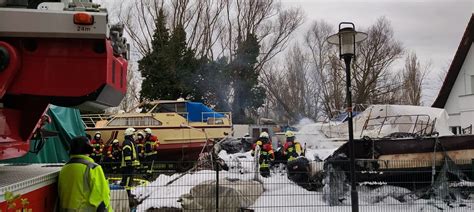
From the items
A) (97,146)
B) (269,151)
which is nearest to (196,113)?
(97,146)

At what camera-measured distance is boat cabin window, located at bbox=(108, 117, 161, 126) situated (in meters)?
20.9

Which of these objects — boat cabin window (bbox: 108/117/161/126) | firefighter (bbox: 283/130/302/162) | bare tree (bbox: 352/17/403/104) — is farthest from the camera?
bare tree (bbox: 352/17/403/104)

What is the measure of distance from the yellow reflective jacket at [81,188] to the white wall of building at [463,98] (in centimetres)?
2358

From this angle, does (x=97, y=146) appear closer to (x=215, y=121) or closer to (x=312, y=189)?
(x=215, y=121)

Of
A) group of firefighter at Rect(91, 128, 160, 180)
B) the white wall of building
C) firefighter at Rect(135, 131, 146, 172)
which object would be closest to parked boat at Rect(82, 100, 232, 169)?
group of firefighter at Rect(91, 128, 160, 180)

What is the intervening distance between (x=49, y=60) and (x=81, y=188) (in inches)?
56.1

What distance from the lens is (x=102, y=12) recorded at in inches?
128

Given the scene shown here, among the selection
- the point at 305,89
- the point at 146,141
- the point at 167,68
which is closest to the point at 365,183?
the point at 146,141

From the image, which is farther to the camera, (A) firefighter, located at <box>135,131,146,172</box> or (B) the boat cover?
(B) the boat cover

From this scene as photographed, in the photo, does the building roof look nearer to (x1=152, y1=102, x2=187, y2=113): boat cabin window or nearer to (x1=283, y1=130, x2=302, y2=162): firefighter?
(x1=152, y1=102, x2=187, y2=113): boat cabin window

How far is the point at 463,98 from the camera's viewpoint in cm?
2522

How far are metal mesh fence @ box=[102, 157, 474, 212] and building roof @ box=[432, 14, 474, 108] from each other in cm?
1662

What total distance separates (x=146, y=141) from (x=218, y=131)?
637cm

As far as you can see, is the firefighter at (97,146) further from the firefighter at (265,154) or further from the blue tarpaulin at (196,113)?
the firefighter at (265,154)
